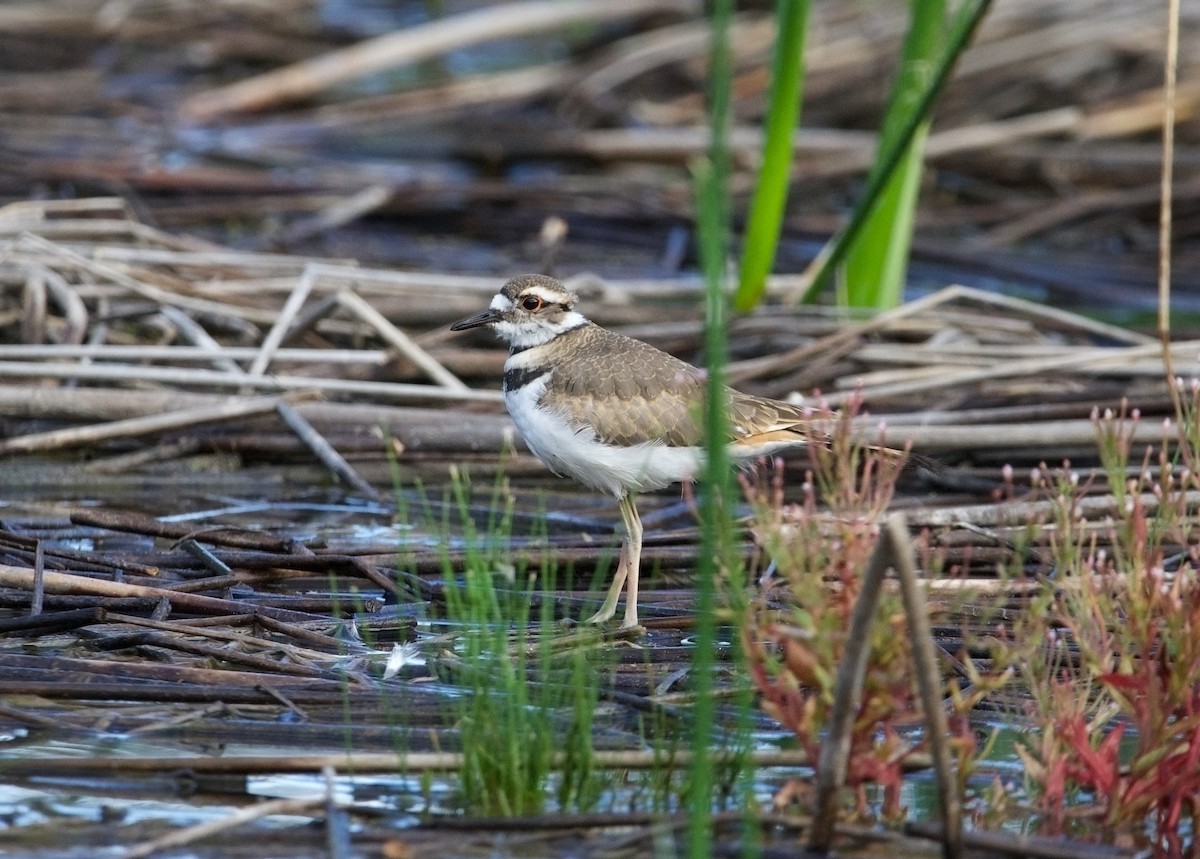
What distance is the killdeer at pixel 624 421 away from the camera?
525 cm

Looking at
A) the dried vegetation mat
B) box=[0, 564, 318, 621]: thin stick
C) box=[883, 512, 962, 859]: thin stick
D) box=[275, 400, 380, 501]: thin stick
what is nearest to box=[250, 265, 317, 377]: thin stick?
the dried vegetation mat

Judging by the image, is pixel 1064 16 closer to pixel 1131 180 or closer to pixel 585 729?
pixel 1131 180

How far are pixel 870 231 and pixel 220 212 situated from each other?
4473mm

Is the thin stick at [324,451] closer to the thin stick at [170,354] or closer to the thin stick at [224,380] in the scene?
the thin stick at [224,380]

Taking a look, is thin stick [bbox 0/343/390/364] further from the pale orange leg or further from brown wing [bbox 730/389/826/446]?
brown wing [bbox 730/389/826/446]

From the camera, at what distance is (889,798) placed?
3646 millimetres

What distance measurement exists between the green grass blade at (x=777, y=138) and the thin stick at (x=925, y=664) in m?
4.44

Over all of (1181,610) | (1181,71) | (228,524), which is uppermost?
(1181,71)

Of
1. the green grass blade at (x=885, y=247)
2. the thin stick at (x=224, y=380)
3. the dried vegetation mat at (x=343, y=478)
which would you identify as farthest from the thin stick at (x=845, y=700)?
the green grass blade at (x=885, y=247)

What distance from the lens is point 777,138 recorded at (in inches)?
294

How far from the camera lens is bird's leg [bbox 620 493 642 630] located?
5.11 m

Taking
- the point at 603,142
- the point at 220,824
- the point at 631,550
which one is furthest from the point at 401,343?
the point at 603,142

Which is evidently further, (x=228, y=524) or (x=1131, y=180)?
(x=1131, y=180)

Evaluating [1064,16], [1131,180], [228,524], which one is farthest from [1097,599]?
[1064,16]
